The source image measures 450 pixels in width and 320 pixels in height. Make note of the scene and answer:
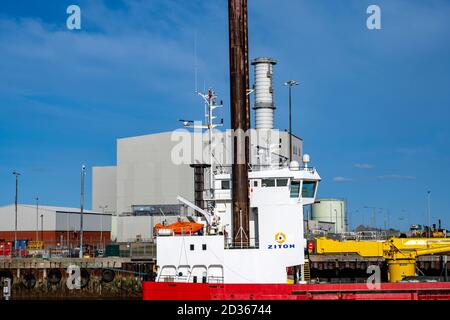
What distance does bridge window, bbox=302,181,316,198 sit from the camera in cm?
3084

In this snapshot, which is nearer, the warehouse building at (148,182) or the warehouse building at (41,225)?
the warehouse building at (148,182)

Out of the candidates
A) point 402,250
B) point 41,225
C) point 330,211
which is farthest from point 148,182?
point 402,250

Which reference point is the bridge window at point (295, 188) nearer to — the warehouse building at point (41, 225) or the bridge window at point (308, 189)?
the bridge window at point (308, 189)

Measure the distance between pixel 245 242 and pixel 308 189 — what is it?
430cm

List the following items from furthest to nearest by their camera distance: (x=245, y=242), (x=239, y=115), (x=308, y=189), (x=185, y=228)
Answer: (x=308, y=189)
(x=185, y=228)
(x=239, y=115)
(x=245, y=242)

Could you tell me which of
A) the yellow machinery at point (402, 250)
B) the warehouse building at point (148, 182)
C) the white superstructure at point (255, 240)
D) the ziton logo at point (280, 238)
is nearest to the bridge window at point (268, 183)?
the white superstructure at point (255, 240)

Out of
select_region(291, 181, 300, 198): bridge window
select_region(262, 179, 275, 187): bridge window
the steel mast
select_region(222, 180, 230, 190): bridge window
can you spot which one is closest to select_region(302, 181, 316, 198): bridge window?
select_region(291, 181, 300, 198): bridge window

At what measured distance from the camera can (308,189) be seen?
1219 inches

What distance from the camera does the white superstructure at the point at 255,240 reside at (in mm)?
28547

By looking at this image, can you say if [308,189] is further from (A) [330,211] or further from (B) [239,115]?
(A) [330,211]

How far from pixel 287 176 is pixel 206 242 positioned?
16.3 feet
